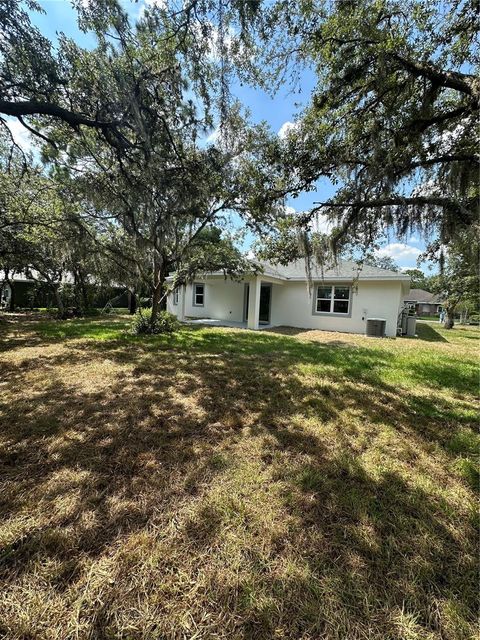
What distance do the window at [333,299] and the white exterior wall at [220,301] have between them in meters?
3.89

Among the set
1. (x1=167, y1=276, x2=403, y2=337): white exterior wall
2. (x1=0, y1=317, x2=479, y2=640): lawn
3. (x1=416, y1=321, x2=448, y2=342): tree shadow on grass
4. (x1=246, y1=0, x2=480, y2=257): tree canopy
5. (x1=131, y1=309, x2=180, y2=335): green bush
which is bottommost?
(x1=0, y1=317, x2=479, y2=640): lawn

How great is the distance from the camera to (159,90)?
4500mm

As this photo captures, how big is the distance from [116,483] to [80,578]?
73 cm

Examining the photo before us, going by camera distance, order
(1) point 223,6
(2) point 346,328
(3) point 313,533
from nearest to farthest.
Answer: (3) point 313,533 → (1) point 223,6 → (2) point 346,328

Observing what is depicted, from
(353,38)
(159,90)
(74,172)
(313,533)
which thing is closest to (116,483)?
(313,533)

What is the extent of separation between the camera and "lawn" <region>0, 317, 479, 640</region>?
1.30 metres

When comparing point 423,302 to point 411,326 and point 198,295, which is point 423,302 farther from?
point 198,295

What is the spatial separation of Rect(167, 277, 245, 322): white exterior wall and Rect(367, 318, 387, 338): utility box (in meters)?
6.12

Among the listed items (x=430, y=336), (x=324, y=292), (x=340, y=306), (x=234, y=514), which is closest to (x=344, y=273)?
(x=324, y=292)

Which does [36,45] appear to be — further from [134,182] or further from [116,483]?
[116,483]

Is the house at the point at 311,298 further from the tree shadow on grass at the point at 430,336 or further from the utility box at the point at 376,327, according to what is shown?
the tree shadow on grass at the point at 430,336

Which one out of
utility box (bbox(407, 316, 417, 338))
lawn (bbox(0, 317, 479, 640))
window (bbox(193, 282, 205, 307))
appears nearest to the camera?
lawn (bbox(0, 317, 479, 640))

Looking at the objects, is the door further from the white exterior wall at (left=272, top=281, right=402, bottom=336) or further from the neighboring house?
the neighboring house

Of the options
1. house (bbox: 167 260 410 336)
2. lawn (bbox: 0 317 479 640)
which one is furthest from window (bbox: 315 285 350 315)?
lawn (bbox: 0 317 479 640)
